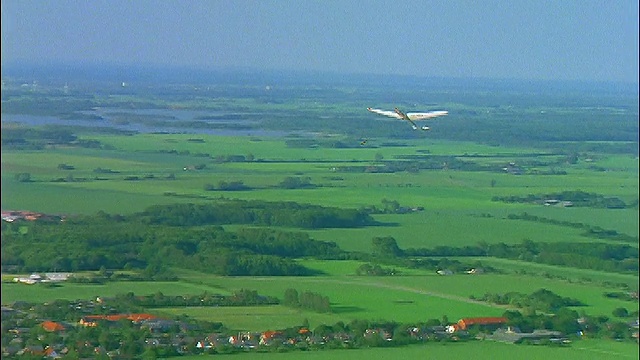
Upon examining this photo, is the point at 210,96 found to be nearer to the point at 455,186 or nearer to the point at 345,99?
the point at 345,99

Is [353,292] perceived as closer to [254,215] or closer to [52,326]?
[52,326]

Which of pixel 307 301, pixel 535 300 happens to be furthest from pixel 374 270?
pixel 535 300

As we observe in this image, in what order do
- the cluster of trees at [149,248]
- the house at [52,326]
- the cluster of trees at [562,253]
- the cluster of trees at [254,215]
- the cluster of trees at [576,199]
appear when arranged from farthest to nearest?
1. the cluster of trees at [576,199]
2. the cluster of trees at [254,215]
3. the cluster of trees at [562,253]
4. the cluster of trees at [149,248]
5. the house at [52,326]

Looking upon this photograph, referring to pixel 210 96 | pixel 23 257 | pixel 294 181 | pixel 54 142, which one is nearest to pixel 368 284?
pixel 23 257

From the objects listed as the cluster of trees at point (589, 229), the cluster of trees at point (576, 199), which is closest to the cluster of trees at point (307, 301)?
the cluster of trees at point (589, 229)

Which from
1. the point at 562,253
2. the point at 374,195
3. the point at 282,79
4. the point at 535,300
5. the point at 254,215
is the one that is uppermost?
the point at 535,300

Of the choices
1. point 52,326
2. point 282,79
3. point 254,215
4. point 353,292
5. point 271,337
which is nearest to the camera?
point 52,326

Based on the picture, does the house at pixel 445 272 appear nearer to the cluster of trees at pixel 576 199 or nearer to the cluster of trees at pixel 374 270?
the cluster of trees at pixel 374 270

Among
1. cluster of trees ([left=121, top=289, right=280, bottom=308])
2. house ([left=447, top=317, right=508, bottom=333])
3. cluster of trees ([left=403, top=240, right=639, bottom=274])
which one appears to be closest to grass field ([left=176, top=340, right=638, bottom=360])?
house ([left=447, top=317, right=508, bottom=333])
